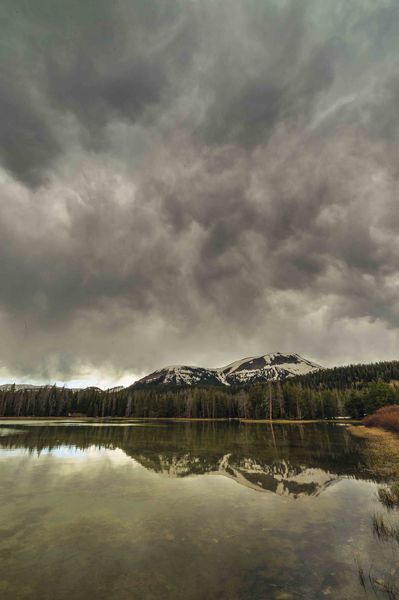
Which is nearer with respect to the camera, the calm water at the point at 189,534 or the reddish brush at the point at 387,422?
the calm water at the point at 189,534

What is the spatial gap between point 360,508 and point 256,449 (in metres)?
23.7

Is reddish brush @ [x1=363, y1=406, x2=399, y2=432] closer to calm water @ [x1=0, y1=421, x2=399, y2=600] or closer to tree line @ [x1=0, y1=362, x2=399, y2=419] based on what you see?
calm water @ [x1=0, y1=421, x2=399, y2=600]

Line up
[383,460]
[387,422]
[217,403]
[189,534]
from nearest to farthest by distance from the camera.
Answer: [189,534] < [383,460] < [387,422] < [217,403]

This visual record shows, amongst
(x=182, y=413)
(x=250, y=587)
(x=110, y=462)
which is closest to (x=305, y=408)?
(x=182, y=413)

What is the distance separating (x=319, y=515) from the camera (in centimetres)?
1525

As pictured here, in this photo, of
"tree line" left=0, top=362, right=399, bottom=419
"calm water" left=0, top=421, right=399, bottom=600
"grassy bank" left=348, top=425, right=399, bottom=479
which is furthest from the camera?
"tree line" left=0, top=362, right=399, bottom=419

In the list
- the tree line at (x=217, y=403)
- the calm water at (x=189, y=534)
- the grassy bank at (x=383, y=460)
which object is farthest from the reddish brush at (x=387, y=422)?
the tree line at (x=217, y=403)

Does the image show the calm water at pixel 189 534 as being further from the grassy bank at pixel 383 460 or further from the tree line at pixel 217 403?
the tree line at pixel 217 403

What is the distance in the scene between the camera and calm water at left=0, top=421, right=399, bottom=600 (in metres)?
9.02

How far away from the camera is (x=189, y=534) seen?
12.9 meters

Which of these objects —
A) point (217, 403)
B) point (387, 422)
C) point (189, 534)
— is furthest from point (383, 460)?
point (217, 403)

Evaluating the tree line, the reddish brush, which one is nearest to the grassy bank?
the reddish brush

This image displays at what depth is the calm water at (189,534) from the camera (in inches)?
355

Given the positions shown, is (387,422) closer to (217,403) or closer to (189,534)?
(189,534)
